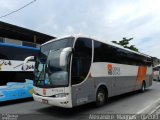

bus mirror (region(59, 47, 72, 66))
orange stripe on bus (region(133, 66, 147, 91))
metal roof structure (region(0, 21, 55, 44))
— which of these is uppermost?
metal roof structure (region(0, 21, 55, 44))

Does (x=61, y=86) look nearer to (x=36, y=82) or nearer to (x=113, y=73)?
(x=36, y=82)

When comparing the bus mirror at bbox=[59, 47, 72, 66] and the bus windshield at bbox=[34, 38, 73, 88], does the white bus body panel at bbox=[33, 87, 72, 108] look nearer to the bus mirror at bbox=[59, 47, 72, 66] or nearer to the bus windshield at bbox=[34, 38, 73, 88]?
the bus windshield at bbox=[34, 38, 73, 88]

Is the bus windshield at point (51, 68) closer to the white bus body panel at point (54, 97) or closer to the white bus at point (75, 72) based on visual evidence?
the white bus at point (75, 72)

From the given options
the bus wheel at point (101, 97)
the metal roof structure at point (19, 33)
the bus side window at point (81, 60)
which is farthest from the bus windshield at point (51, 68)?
the metal roof structure at point (19, 33)

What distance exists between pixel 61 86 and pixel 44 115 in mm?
1423

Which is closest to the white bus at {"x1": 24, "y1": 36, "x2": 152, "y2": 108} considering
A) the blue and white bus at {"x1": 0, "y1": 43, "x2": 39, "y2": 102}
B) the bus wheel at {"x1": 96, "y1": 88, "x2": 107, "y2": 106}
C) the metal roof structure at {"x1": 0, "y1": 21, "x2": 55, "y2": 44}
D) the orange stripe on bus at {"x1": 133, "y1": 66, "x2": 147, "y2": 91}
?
the bus wheel at {"x1": 96, "y1": 88, "x2": 107, "y2": 106}

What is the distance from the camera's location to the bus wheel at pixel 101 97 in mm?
10758

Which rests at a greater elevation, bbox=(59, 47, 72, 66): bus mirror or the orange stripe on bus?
bbox=(59, 47, 72, 66): bus mirror

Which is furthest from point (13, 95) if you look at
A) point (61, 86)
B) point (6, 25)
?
point (6, 25)

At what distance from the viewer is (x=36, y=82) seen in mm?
9789

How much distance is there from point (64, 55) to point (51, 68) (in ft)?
3.00

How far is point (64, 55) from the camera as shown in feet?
28.2

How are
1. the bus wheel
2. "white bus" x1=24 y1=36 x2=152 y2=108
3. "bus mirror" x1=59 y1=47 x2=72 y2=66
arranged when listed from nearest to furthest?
1. "bus mirror" x1=59 y1=47 x2=72 y2=66
2. "white bus" x1=24 y1=36 x2=152 y2=108
3. the bus wheel

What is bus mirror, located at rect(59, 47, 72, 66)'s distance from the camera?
8.48 metres
